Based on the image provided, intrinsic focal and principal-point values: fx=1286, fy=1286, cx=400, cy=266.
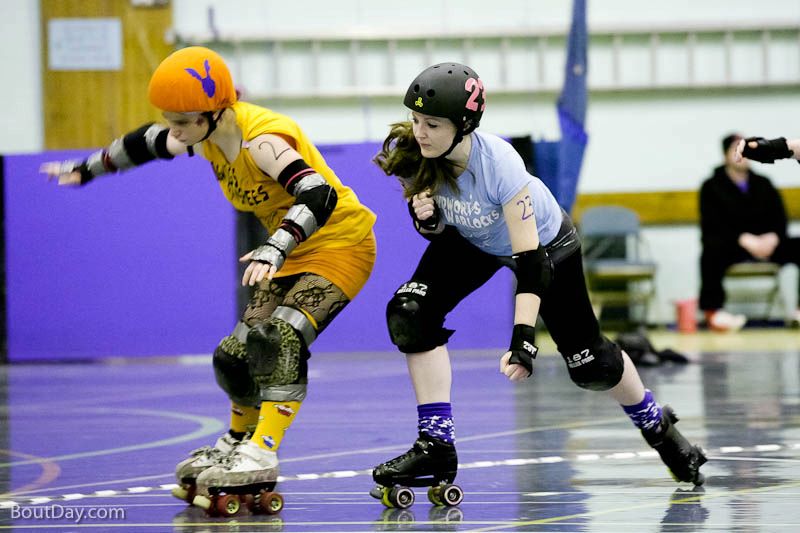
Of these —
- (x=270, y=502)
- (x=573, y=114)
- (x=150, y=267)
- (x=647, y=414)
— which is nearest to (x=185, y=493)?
(x=270, y=502)

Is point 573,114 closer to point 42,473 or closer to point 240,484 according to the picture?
point 42,473

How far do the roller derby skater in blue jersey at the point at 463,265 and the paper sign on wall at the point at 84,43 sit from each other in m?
8.64

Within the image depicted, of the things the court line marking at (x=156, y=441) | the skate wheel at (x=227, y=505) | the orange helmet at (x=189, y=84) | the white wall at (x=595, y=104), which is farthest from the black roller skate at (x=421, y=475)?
the white wall at (x=595, y=104)

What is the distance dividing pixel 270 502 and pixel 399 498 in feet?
1.10

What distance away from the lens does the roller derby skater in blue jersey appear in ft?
11.0

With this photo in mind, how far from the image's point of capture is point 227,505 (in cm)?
330

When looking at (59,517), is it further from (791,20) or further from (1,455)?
(791,20)

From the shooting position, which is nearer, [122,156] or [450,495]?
[450,495]

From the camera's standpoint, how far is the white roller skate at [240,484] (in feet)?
10.8

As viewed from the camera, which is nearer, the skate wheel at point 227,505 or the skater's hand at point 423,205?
the skate wheel at point 227,505

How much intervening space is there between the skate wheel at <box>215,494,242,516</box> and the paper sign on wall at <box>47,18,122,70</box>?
892 centimetres

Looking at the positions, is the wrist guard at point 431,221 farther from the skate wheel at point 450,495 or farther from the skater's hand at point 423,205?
the skate wheel at point 450,495

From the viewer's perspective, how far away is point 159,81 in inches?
135

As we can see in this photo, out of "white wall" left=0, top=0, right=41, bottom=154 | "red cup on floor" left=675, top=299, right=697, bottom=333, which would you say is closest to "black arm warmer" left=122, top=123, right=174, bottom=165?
"red cup on floor" left=675, top=299, right=697, bottom=333
